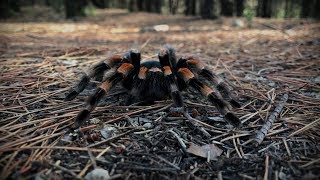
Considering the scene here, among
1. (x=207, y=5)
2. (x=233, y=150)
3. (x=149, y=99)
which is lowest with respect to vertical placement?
(x=233, y=150)

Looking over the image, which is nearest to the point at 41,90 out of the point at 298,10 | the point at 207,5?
the point at 207,5

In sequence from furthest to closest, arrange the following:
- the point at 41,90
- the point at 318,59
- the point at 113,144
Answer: the point at 318,59 → the point at 41,90 → the point at 113,144

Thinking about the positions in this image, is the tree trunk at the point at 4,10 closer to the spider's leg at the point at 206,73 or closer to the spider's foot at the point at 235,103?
the spider's leg at the point at 206,73

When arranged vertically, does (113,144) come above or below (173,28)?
below

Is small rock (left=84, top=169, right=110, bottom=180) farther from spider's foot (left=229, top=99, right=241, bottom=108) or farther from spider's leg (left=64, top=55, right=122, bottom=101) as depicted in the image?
spider's foot (left=229, top=99, right=241, bottom=108)

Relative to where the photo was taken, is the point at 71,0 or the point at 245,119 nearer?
the point at 245,119

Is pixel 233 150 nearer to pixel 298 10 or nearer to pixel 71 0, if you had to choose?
pixel 71 0

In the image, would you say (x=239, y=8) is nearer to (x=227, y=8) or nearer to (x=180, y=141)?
(x=227, y=8)
